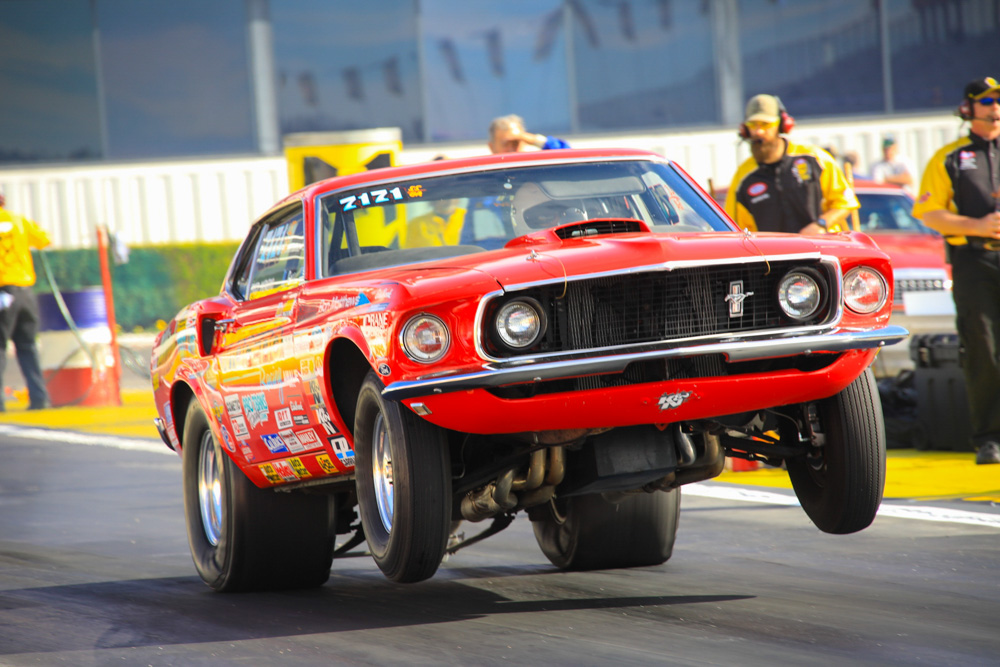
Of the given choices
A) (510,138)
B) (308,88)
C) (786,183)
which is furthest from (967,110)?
(308,88)

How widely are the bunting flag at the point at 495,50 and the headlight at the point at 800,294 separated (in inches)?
849

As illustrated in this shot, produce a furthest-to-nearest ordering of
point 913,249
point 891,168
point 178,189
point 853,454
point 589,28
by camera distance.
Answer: point 589,28 → point 178,189 → point 891,168 → point 913,249 → point 853,454

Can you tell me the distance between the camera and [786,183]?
9.20 meters

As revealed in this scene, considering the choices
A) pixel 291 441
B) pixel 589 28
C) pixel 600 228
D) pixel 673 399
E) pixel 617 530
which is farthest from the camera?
pixel 589 28

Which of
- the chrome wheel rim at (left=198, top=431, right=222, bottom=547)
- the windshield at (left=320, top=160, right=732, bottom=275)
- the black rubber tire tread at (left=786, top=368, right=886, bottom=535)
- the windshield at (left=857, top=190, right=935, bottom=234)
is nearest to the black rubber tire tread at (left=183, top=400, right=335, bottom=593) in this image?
the chrome wheel rim at (left=198, top=431, right=222, bottom=547)

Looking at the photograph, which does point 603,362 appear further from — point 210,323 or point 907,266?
point 907,266

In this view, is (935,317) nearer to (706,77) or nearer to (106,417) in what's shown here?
(106,417)

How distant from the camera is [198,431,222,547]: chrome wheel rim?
6.71 m

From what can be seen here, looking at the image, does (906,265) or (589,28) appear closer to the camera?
(906,265)

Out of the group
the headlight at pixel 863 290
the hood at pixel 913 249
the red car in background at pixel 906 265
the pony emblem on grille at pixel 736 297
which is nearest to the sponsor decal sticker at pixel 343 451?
the pony emblem on grille at pixel 736 297

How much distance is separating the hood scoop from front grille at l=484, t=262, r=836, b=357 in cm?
51

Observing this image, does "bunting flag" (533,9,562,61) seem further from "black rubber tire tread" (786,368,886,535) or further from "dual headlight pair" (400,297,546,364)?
"dual headlight pair" (400,297,546,364)

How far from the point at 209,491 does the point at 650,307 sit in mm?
2699

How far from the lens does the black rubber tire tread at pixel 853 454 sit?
17.4 feet
